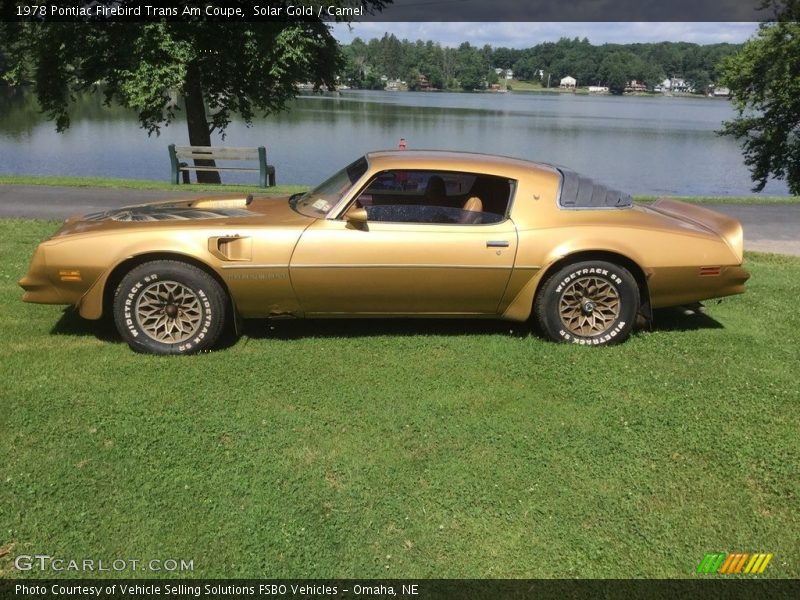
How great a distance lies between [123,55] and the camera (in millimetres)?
17781

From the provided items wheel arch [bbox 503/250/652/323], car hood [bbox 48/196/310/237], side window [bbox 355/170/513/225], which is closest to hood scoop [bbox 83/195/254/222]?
car hood [bbox 48/196/310/237]

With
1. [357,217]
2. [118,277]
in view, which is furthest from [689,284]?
[118,277]

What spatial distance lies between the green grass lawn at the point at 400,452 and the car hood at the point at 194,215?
0.82 metres

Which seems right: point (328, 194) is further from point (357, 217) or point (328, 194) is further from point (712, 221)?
point (712, 221)

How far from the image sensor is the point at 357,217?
4504mm

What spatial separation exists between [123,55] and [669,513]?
1863 centimetres

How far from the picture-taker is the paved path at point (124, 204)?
990 cm

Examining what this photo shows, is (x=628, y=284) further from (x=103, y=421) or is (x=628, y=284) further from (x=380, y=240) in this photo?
(x=103, y=421)

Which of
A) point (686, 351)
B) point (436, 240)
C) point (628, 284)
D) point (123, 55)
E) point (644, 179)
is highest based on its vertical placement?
point (123, 55)

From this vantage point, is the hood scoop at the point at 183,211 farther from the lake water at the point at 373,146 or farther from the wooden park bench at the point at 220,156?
the lake water at the point at 373,146

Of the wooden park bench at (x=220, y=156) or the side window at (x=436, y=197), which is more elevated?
the side window at (x=436, y=197)

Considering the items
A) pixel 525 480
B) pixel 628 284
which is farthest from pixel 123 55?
pixel 525 480

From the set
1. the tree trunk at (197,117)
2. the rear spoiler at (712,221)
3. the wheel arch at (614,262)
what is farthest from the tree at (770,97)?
the wheel arch at (614,262)

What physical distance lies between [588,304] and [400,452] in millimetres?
2076
